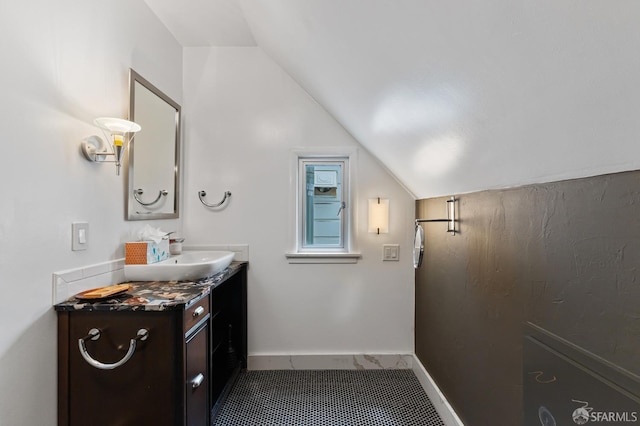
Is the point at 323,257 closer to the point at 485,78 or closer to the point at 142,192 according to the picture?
the point at 142,192

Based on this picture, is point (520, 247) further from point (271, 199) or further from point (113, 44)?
point (113, 44)

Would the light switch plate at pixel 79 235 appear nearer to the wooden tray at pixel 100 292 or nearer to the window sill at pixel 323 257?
the wooden tray at pixel 100 292

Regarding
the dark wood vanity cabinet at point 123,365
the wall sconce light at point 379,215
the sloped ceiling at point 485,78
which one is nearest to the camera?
the sloped ceiling at point 485,78

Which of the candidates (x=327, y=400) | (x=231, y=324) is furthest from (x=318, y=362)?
(x=231, y=324)

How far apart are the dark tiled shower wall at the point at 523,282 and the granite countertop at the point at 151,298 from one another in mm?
1292

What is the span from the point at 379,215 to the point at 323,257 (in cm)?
54

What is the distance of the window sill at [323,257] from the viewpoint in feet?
7.37

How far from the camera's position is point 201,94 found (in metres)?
2.26

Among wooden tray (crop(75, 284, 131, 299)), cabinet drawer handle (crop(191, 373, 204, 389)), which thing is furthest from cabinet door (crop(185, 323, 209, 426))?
wooden tray (crop(75, 284, 131, 299))

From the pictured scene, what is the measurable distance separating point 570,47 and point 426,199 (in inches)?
60.5

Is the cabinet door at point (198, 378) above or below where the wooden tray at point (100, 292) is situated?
below

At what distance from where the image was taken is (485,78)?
765 mm

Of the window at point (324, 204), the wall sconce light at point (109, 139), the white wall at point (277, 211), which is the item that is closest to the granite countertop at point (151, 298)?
the wall sconce light at point (109, 139)

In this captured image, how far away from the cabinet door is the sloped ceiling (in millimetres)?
1363
